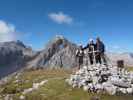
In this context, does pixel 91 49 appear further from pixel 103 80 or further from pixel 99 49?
pixel 103 80

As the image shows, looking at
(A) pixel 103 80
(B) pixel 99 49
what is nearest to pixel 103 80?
(A) pixel 103 80

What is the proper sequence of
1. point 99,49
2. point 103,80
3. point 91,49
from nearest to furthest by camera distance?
point 103,80
point 99,49
point 91,49

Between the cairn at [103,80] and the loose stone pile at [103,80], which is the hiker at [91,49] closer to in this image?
the cairn at [103,80]

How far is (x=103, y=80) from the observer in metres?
51.5

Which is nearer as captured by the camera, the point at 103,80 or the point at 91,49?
the point at 103,80

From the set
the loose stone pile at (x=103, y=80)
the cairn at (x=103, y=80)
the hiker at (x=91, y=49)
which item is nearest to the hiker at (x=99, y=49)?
the hiker at (x=91, y=49)

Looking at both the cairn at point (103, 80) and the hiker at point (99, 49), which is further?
the hiker at point (99, 49)

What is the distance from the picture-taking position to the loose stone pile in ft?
157

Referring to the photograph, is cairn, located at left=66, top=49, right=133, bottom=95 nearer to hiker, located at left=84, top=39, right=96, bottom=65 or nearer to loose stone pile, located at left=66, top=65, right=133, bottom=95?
loose stone pile, located at left=66, top=65, right=133, bottom=95

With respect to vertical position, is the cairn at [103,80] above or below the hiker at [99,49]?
below

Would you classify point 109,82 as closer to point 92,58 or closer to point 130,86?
point 130,86

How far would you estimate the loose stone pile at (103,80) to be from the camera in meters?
47.9

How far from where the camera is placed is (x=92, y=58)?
61.1 meters

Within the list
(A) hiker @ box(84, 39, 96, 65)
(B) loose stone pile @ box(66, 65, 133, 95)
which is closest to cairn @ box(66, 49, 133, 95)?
(B) loose stone pile @ box(66, 65, 133, 95)
